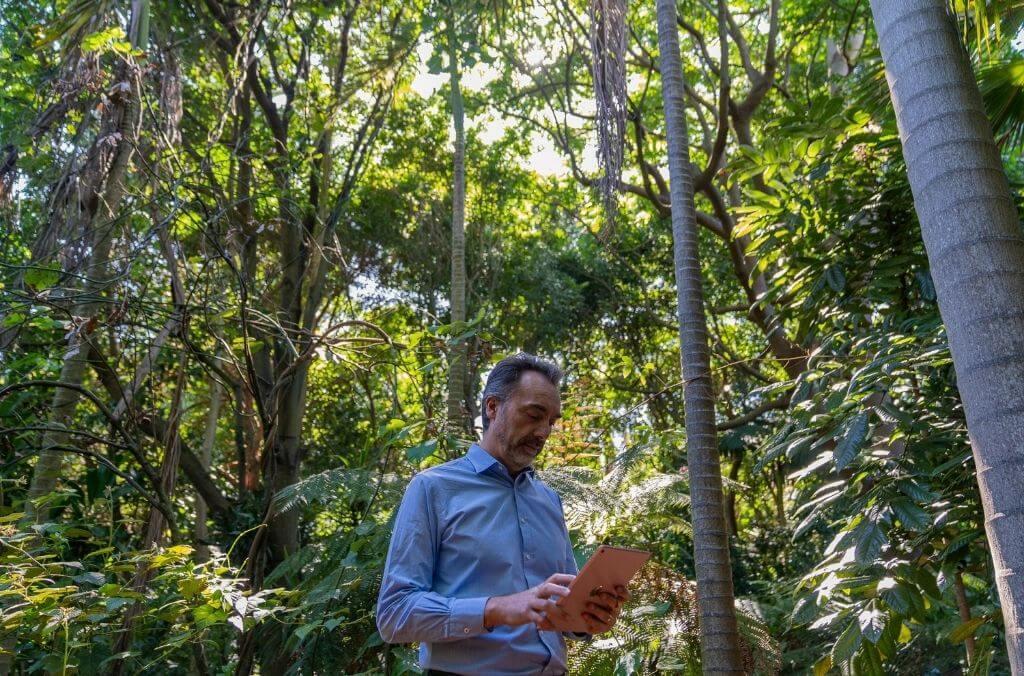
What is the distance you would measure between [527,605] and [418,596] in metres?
0.30

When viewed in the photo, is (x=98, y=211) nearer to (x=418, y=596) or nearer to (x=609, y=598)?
(x=418, y=596)

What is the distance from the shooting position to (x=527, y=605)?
214cm

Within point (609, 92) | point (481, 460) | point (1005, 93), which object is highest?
point (609, 92)

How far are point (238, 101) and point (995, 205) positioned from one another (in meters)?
8.59

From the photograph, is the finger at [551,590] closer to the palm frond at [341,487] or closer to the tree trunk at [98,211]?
the palm frond at [341,487]

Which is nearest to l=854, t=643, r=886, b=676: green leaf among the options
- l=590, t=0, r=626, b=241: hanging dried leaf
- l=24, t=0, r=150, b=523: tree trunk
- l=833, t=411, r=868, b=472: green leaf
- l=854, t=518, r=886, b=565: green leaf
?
l=854, t=518, r=886, b=565: green leaf

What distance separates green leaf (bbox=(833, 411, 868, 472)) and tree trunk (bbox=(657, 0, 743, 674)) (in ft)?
2.70

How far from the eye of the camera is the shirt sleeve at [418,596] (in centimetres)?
221

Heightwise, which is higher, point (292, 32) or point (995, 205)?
point (292, 32)

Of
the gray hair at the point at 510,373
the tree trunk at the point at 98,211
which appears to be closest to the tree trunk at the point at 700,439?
the gray hair at the point at 510,373

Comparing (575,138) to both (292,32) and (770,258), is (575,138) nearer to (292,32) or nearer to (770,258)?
(292,32)

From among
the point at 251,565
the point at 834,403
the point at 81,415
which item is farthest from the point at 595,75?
the point at 81,415

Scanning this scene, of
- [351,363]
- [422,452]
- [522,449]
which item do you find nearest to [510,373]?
[522,449]

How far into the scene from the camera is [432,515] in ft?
8.14
